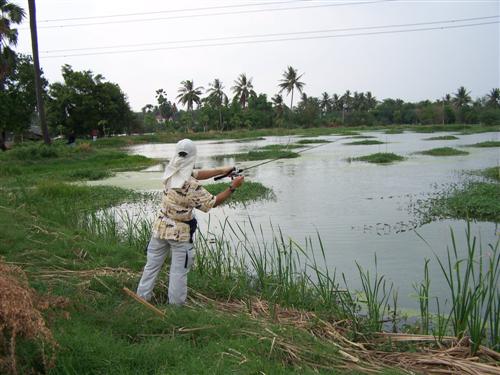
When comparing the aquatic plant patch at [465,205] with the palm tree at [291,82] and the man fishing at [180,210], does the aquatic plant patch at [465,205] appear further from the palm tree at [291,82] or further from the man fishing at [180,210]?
the palm tree at [291,82]

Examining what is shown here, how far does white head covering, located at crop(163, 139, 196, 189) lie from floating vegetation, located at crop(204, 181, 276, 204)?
6.61 metres

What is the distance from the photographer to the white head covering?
332 centimetres

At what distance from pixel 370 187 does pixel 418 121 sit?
52.8 metres

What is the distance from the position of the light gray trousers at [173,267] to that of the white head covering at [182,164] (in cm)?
46

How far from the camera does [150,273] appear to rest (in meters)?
3.49

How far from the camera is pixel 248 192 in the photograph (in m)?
10.9

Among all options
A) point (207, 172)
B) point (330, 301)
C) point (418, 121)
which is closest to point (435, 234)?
point (330, 301)

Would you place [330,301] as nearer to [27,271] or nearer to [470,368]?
[470,368]

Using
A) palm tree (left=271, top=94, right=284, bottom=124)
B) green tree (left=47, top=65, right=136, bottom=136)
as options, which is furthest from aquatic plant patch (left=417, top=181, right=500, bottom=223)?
palm tree (left=271, top=94, right=284, bottom=124)

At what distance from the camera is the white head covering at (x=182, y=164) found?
3322 millimetres

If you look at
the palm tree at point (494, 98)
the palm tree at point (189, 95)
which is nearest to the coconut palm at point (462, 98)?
the palm tree at point (494, 98)

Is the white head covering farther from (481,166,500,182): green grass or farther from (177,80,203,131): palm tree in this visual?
(177,80,203,131): palm tree

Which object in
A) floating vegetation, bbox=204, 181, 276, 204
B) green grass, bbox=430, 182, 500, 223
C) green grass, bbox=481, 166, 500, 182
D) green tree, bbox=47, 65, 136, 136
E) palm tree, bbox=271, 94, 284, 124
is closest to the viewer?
green grass, bbox=430, 182, 500, 223

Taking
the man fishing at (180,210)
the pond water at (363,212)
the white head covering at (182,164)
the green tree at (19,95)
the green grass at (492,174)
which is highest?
the green tree at (19,95)
